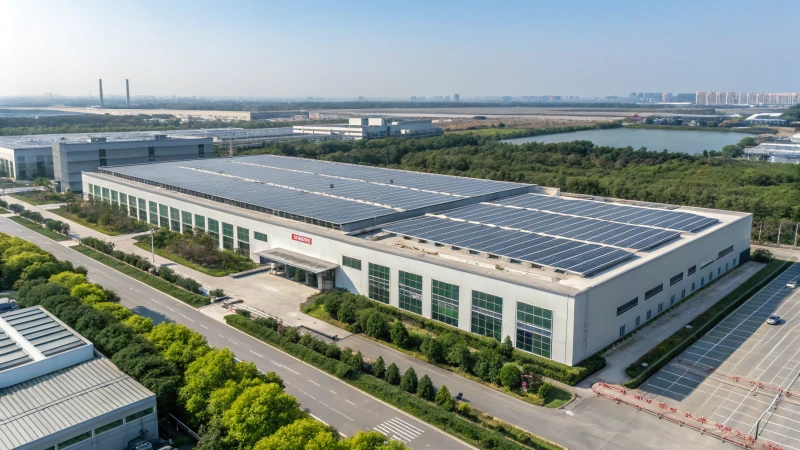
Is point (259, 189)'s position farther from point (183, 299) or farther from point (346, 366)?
point (346, 366)

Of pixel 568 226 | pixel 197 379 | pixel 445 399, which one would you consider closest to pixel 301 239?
pixel 568 226

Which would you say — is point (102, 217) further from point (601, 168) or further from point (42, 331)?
point (601, 168)

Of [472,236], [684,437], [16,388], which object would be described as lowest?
[684,437]

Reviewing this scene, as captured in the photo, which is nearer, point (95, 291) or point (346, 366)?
point (346, 366)

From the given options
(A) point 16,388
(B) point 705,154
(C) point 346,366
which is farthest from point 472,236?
(B) point 705,154

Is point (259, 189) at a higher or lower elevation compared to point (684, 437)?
higher

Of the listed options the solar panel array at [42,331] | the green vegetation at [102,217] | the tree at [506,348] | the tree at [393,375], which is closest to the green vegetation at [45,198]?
the green vegetation at [102,217]

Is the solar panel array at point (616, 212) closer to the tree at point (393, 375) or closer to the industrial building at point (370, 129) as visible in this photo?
the tree at point (393, 375)
